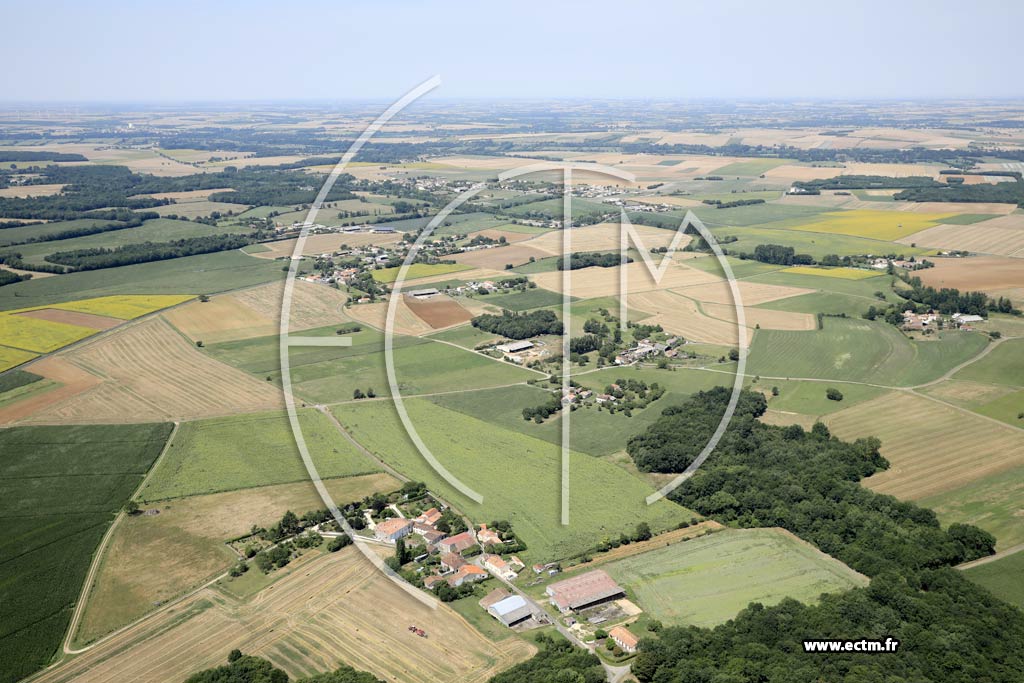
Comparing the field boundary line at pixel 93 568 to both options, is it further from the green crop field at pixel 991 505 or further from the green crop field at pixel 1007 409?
the green crop field at pixel 1007 409

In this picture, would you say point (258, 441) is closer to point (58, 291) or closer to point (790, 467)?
point (790, 467)

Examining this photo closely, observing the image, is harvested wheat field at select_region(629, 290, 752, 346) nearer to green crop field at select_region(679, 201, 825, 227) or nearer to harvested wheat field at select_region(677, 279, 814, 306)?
harvested wheat field at select_region(677, 279, 814, 306)

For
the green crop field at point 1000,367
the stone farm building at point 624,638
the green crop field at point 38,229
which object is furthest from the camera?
the green crop field at point 38,229

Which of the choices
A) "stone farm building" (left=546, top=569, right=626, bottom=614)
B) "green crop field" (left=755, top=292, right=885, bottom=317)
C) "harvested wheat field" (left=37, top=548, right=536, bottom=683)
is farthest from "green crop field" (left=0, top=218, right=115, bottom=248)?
"stone farm building" (left=546, top=569, right=626, bottom=614)

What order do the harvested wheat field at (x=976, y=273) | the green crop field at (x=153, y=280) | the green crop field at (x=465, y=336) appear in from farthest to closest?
the green crop field at (x=153, y=280) < the harvested wheat field at (x=976, y=273) < the green crop field at (x=465, y=336)

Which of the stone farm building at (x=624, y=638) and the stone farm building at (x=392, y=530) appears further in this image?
the stone farm building at (x=392, y=530)

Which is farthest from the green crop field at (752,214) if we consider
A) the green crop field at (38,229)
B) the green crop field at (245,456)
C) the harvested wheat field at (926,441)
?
the green crop field at (38,229)
